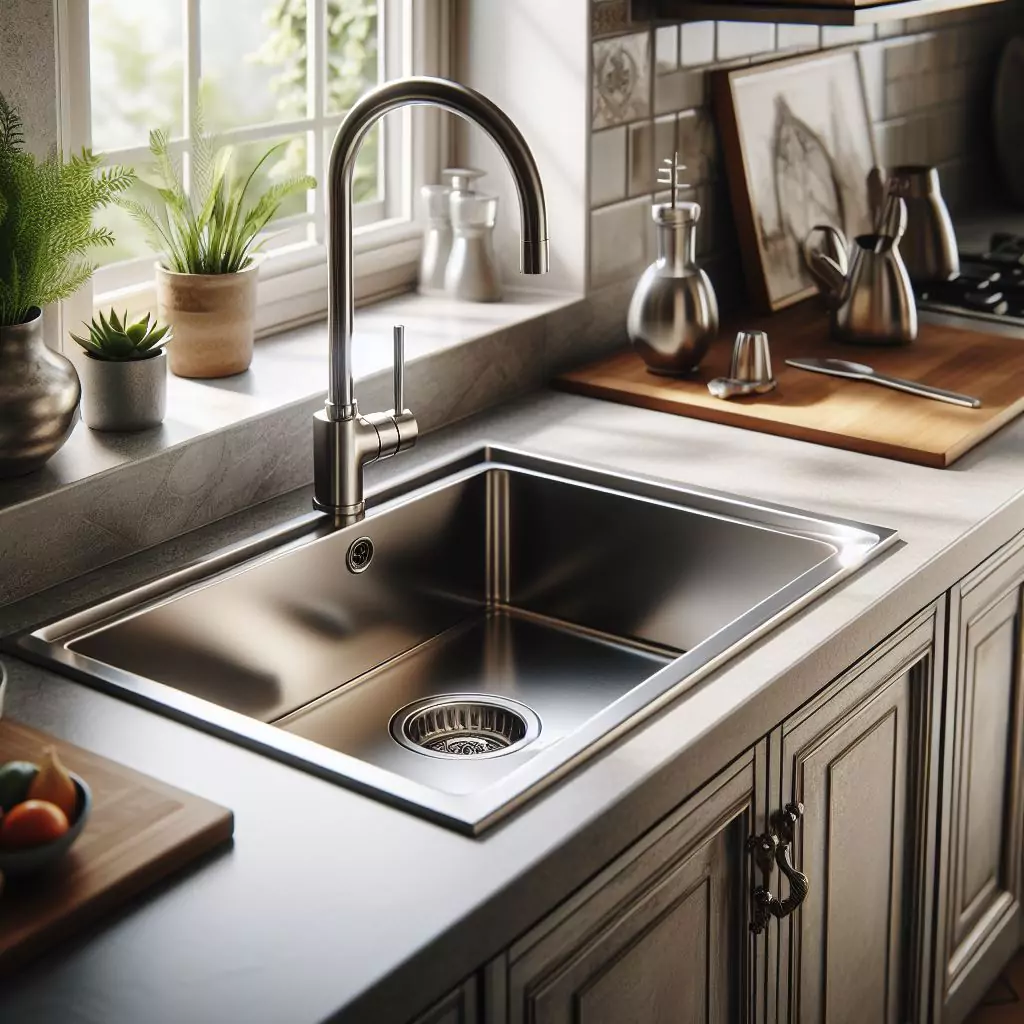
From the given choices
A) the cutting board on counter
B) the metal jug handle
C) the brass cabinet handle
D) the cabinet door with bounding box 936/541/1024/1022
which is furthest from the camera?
the metal jug handle

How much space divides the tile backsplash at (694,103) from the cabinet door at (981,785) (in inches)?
31.5

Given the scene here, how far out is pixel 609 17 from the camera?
2.28m

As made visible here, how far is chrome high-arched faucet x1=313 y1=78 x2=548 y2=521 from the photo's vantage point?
5.00 ft

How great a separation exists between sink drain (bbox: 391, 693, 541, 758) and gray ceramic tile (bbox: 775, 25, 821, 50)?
4.82ft

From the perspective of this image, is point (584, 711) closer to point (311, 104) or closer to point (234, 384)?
point (234, 384)

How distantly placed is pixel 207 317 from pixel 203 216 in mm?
123

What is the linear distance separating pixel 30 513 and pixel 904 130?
227 centimetres

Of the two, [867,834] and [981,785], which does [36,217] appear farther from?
[981,785]

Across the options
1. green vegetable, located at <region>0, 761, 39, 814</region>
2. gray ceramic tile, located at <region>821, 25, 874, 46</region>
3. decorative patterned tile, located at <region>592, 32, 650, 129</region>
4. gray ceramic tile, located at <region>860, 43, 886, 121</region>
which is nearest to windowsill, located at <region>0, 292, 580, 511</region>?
decorative patterned tile, located at <region>592, 32, 650, 129</region>

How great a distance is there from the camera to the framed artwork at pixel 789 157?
8.53 feet

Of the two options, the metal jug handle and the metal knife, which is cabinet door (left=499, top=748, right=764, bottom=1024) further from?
the metal jug handle

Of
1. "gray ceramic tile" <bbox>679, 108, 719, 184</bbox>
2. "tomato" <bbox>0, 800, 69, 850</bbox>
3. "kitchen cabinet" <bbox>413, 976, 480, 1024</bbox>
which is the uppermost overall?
"gray ceramic tile" <bbox>679, 108, 719, 184</bbox>

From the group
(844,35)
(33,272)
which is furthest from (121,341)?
(844,35)

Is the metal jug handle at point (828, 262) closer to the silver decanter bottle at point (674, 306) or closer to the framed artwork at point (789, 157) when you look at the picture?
the framed artwork at point (789, 157)
